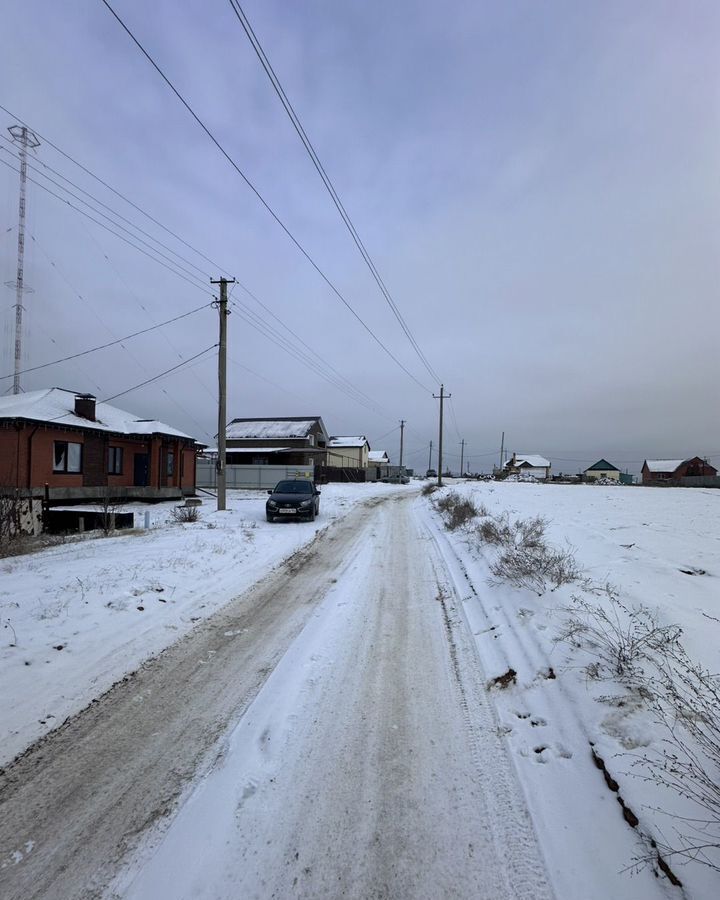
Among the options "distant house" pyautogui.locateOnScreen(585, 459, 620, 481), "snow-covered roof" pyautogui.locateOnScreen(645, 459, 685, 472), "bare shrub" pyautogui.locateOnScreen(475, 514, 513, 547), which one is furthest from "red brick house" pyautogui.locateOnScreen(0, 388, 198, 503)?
"distant house" pyautogui.locateOnScreen(585, 459, 620, 481)

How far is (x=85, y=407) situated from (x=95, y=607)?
19.5 metres

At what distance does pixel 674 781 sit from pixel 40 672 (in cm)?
521

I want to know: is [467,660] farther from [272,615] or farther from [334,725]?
[272,615]

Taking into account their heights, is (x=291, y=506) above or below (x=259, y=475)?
below

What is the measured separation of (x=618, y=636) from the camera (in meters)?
4.40

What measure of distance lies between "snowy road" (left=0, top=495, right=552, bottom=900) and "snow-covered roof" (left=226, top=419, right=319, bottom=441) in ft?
147

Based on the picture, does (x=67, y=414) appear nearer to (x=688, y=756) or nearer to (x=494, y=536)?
(x=494, y=536)

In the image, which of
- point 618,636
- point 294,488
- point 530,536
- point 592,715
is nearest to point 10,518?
point 294,488

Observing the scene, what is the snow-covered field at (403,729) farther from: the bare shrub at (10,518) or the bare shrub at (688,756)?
the bare shrub at (10,518)

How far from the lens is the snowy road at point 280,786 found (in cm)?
223

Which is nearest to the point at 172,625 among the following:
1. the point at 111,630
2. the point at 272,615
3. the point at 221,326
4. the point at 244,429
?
the point at 111,630

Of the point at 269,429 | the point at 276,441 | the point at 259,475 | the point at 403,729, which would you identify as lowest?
the point at 403,729

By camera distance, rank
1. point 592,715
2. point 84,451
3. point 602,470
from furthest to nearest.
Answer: point 602,470 < point 84,451 < point 592,715

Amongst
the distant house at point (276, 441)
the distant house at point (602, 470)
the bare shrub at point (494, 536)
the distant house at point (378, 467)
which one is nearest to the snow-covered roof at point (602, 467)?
the distant house at point (602, 470)
